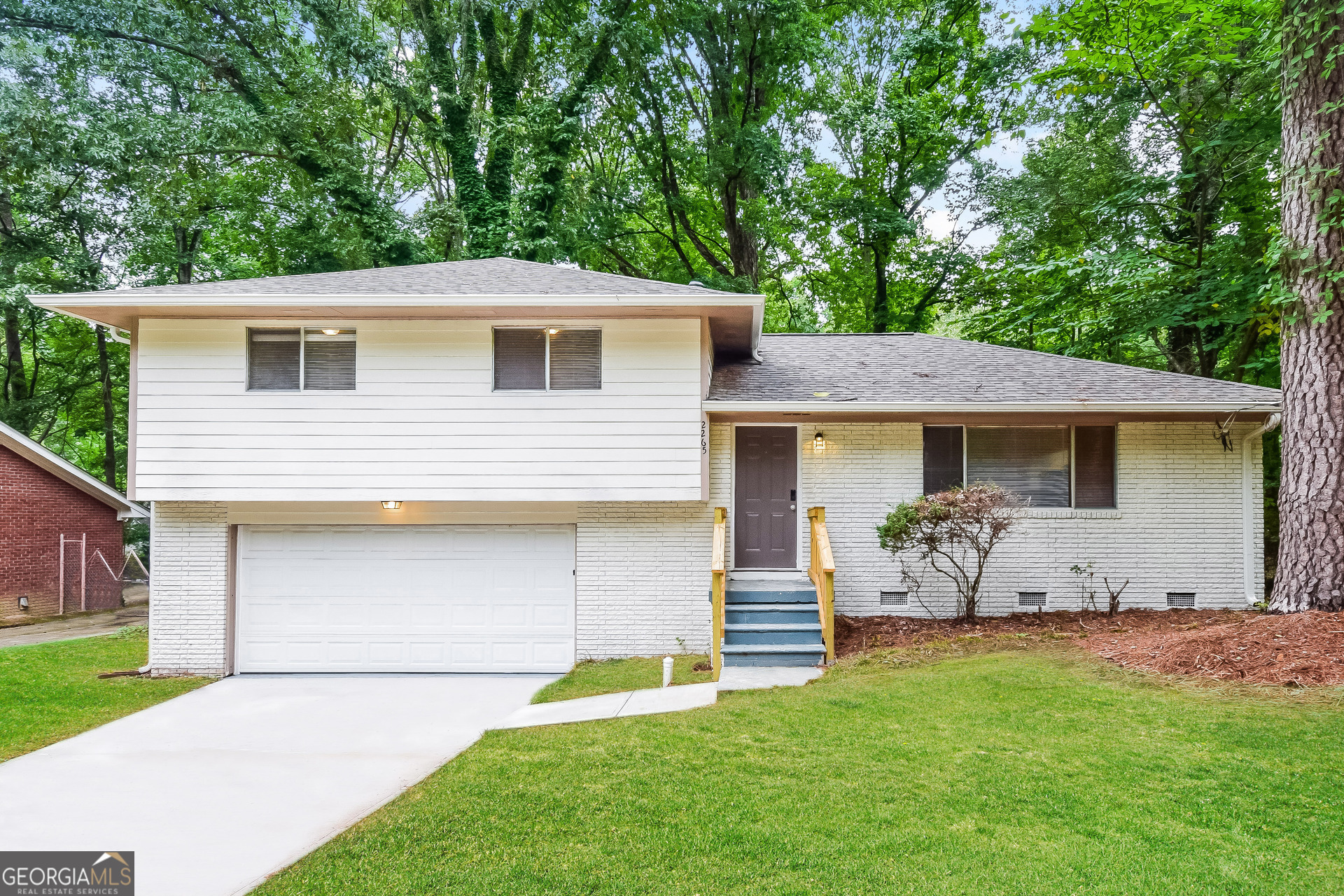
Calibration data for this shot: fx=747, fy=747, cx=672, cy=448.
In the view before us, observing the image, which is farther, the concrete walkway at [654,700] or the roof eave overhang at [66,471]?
the roof eave overhang at [66,471]

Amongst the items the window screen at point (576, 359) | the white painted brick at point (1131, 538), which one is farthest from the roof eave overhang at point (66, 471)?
the white painted brick at point (1131, 538)

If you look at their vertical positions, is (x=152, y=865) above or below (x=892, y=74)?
below

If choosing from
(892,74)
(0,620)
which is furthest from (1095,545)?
(0,620)

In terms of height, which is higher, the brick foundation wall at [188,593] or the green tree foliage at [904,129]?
the green tree foliage at [904,129]

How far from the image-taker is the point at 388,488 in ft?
30.1

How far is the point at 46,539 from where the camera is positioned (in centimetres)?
1620

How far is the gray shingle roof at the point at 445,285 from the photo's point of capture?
29.1ft

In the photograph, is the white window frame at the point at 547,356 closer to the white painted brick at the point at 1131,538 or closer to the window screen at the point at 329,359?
the window screen at the point at 329,359

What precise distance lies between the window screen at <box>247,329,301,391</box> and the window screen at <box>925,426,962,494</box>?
27.1 ft

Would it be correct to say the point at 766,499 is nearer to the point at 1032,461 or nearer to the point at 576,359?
the point at 576,359

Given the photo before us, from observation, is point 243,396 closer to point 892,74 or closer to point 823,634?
point 823,634

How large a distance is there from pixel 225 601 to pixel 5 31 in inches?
595

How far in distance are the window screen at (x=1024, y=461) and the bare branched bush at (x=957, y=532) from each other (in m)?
0.39

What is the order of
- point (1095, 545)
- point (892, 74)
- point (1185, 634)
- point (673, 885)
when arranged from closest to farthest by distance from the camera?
point (673, 885) → point (1185, 634) → point (1095, 545) → point (892, 74)
